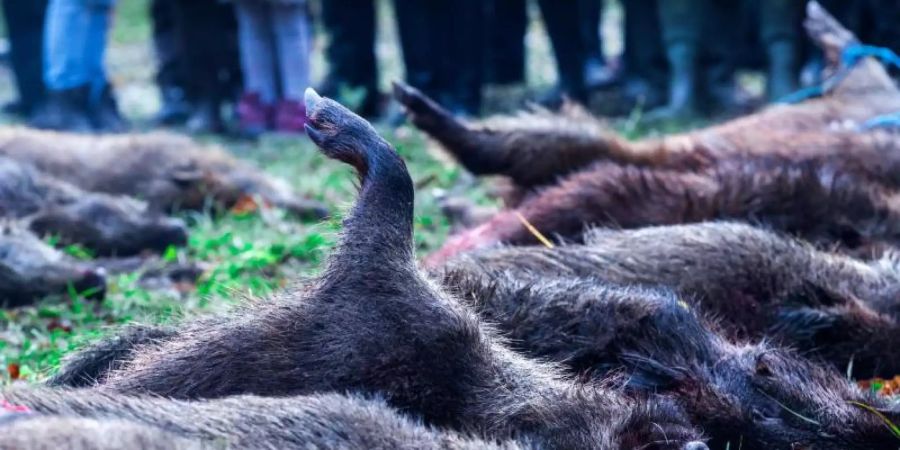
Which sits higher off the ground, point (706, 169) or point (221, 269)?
point (706, 169)

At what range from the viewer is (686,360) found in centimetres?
273

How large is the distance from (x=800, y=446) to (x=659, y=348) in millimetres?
380

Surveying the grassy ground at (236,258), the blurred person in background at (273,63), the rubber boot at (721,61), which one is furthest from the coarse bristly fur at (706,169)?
the blurred person in background at (273,63)

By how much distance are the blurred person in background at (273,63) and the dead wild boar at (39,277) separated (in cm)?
390

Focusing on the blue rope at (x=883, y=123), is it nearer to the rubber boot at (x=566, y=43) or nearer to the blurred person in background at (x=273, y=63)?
the rubber boot at (x=566, y=43)

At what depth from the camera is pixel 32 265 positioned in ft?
14.7

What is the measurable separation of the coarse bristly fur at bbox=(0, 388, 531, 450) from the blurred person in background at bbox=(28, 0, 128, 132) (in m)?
6.19

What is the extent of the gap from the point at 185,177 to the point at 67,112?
2.41m

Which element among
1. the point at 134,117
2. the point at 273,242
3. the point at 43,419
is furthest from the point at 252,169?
the point at 43,419

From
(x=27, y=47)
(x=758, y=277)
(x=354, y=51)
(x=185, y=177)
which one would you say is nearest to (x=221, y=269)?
(x=185, y=177)

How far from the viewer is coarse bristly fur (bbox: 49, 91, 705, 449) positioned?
232 centimetres

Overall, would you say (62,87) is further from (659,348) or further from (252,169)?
(659,348)

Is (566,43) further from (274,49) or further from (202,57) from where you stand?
Answer: (202,57)

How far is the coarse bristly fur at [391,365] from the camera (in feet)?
7.60
